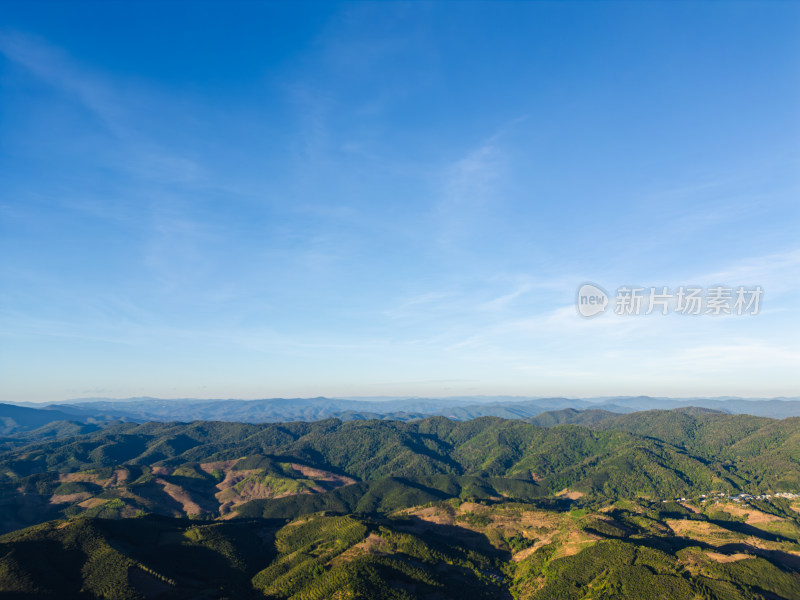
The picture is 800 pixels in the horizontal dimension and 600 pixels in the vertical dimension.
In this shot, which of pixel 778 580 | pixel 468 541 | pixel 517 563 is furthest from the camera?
pixel 468 541

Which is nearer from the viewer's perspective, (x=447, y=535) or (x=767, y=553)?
(x=767, y=553)

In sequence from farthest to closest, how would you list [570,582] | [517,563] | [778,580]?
1. [517,563]
2. [570,582]
3. [778,580]

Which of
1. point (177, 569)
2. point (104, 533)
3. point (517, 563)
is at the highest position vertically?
point (104, 533)

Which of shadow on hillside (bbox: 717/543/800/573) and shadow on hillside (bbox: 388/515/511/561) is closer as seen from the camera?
shadow on hillside (bbox: 717/543/800/573)

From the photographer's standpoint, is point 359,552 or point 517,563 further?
point 517,563

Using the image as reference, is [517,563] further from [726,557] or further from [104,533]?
[104,533]

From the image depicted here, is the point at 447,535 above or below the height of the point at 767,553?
below

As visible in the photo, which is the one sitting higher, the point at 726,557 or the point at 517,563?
the point at 726,557

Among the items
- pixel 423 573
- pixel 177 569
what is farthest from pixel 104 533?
pixel 423 573

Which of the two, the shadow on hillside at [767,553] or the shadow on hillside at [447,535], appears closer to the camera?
the shadow on hillside at [767,553]

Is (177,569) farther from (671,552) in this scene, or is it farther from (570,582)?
(671,552)
